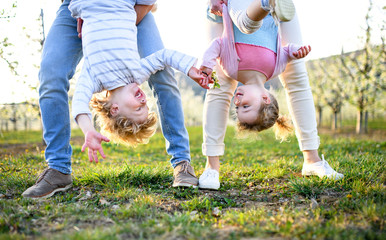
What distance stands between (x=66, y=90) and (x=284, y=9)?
7.28 feet

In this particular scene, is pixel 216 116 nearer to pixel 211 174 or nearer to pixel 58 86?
pixel 211 174

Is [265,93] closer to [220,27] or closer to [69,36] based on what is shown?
[220,27]

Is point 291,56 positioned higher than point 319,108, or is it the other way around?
point 291,56

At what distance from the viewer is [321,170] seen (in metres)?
3.21

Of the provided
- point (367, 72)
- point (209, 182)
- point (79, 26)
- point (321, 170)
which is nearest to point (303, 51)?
point (321, 170)

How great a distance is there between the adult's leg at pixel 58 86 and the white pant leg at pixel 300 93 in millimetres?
2340

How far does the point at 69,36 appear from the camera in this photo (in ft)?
10.4

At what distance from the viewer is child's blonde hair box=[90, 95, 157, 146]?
302 centimetres

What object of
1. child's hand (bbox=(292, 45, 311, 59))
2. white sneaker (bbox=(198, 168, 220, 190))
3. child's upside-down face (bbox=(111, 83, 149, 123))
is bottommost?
white sneaker (bbox=(198, 168, 220, 190))

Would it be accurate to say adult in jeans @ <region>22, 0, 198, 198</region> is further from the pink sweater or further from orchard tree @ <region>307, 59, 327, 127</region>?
orchard tree @ <region>307, 59, 327, 127</region>

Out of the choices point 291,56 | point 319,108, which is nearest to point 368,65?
point 319,108

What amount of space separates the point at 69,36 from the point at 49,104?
2.53 feet

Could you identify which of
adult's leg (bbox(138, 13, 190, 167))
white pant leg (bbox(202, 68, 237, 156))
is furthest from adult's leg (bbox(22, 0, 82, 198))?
white pant leg (bbox(202, 68, 237, 156))

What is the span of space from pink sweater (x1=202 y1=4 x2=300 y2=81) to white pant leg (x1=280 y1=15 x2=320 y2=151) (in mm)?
246
